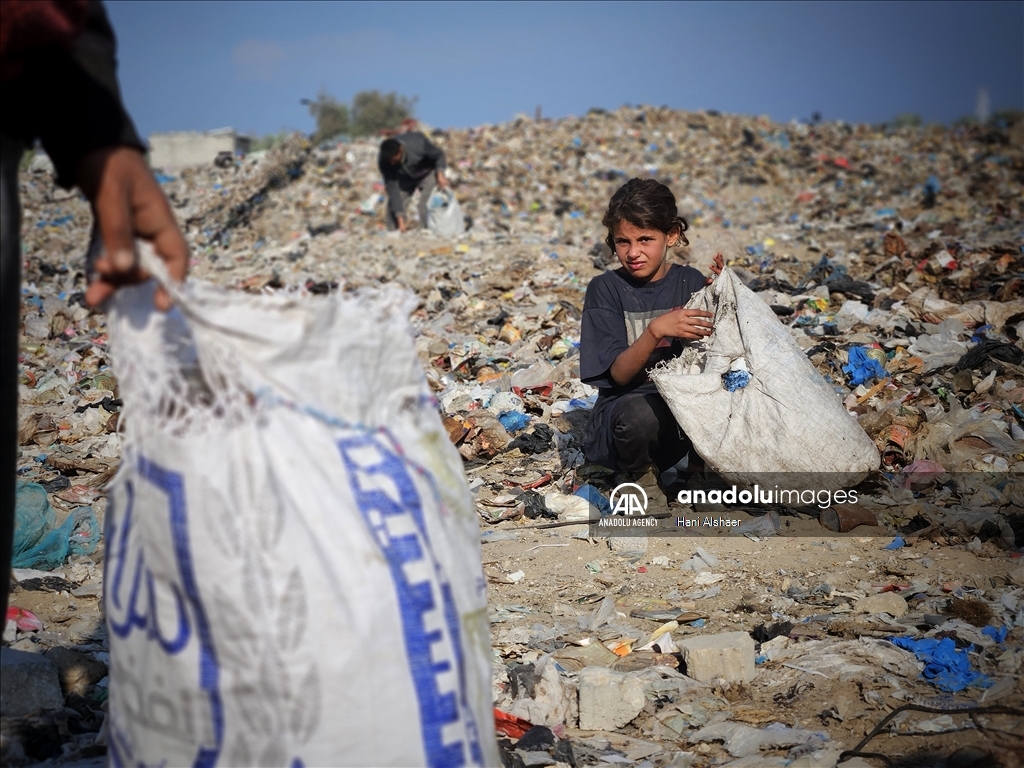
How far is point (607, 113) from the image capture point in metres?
17.8

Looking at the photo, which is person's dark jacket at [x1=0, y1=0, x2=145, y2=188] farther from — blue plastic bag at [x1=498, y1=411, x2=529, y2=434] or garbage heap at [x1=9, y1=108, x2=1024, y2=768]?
blue plastic bag at [x1=498, y1=411, x2=529, y2=434]

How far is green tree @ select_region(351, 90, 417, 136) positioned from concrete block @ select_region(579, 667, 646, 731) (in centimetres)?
3307

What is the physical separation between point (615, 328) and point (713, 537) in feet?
2.99

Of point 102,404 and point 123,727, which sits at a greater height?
point 102,404

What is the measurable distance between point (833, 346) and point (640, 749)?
348cm

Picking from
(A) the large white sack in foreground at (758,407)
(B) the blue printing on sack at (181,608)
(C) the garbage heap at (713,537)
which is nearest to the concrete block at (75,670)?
(C) the garbage heap at (713,537)

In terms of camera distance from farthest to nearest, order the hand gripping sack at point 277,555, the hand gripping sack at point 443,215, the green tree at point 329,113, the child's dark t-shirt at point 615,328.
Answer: the green tree at point 329,113 < the hand gripping sack at point 443,215 < the child's dark t-shirt at point 615,328 < the hand gripping sack at point 277,555

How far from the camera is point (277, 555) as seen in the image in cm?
118

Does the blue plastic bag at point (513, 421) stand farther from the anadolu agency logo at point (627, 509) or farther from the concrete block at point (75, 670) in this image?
the concrete block at point (75, 670)

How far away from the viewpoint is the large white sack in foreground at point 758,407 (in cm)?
297

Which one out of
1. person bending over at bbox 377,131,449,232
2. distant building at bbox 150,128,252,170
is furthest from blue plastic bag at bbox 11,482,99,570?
distant building at bbox 150,128,252,170

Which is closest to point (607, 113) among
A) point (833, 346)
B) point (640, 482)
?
point (833, 346)

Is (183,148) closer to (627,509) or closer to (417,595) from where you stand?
(627,509)

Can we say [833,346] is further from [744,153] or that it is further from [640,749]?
[744,153]
